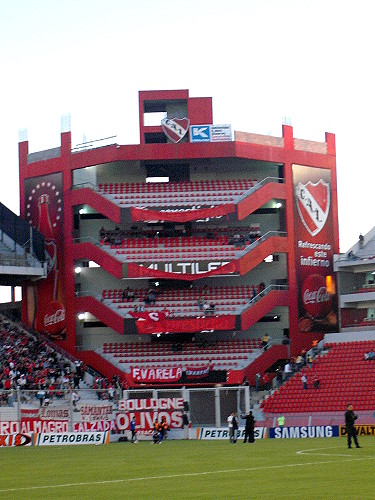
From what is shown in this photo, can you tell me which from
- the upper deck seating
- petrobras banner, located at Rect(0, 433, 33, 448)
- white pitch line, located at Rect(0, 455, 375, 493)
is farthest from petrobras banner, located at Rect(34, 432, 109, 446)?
white pitch line, located at Rect(0, 455, 375, 493)

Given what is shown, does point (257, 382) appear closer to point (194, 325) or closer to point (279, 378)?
point (279, 378)

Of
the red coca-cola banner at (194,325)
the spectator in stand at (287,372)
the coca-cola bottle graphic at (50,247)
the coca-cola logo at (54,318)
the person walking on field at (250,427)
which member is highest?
the coca-cola bottle graphic at (50,247)

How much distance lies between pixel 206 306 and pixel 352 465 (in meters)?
42.9

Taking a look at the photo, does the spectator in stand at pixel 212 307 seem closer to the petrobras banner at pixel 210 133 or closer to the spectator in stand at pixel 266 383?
the spectator in stand at pixel 266 383

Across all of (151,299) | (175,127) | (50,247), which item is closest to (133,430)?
(151,299)

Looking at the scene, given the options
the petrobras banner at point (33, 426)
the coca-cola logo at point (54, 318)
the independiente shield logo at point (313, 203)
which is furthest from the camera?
the independiente shield logo at point (313, 203)

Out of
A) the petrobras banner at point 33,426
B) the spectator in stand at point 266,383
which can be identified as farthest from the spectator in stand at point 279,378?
the petrobras banner at point 33,426

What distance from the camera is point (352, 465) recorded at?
31125 mm

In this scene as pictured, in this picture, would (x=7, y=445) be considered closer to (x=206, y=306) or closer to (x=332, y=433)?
(x=332, y=433)

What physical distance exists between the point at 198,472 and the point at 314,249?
4870 centimetres

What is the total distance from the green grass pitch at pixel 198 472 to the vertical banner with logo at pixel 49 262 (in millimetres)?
29641

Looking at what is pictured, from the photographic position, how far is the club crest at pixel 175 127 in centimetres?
7725

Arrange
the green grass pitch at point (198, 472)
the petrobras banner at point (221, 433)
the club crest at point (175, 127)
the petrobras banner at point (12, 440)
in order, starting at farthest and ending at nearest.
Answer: the club crest at point (175, 127) → the petrobras banner at point (12, 440) → the petrobras banner at point (221, 433) → the green grass pitch at point (198, 472)

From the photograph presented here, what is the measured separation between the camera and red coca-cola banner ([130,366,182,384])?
68.9 meters
